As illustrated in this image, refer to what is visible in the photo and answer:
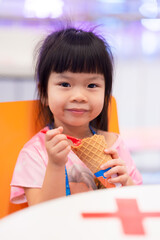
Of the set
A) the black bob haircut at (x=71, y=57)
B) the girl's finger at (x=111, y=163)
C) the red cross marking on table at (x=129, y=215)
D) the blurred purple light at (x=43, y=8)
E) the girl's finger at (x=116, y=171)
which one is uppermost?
the blurred purple light at (x=43, y=8)

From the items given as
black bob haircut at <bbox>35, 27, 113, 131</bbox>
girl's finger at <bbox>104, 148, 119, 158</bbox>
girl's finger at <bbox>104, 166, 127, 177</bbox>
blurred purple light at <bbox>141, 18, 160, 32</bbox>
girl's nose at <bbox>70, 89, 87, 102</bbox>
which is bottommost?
girl's finger at <bbox>104, 166, 127, 177</bbox>

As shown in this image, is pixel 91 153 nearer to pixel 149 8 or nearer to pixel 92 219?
pixel 92 219

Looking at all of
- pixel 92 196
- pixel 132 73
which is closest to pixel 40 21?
pixel 132 73

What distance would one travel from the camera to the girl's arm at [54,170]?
0.97 metres

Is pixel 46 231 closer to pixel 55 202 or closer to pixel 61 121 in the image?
pixel 55 202

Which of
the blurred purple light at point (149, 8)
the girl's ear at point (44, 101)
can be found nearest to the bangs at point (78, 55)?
the girl's ear at point (44, 101)

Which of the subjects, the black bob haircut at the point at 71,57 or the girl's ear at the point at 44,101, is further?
the girl's ear at the point at 44,101

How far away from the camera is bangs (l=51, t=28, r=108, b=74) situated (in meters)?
1.13

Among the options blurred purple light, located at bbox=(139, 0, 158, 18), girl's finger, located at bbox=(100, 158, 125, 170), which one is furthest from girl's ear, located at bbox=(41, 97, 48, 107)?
blurred purple light, located at bbox=(139, 0, 158, 18)

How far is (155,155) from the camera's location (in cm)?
310

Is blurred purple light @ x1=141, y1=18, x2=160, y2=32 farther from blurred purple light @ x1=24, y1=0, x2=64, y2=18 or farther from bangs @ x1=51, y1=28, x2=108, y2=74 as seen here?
bangs @ x1=51, y1=28, x2=108, y2=74

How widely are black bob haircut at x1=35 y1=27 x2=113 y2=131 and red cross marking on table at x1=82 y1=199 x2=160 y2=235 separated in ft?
2.04

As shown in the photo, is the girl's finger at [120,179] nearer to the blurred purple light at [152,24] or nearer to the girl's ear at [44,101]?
the girl's ear at [44,101]

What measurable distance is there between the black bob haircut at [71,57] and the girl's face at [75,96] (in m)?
0.02
